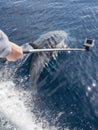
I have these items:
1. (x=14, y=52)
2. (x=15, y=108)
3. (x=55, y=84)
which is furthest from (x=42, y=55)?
(x=14, y=52)

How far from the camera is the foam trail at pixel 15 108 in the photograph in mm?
12812

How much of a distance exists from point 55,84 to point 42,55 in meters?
2.07

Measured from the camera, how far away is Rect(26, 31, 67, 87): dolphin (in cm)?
1517

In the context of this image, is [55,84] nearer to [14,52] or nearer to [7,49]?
[14,52]

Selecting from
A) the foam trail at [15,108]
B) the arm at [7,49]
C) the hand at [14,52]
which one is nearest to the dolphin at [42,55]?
the foam trail at [15,108]

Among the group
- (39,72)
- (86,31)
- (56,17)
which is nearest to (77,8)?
(56,17)

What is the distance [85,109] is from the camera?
1316 cm

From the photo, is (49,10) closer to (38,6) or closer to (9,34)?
(38,6)

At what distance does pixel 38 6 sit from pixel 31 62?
338 inches

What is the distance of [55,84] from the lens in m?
14.7

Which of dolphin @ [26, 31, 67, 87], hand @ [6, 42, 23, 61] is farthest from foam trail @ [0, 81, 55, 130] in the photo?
hand @ [6, 42, 23, 61]

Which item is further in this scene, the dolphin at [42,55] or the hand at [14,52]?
the dolphin at [42,55]

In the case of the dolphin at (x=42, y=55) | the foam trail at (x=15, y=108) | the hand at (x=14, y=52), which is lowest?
the foam trail at (x=15, y=108)

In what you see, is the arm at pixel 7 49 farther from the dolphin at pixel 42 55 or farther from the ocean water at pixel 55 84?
the dolphin at pixel 42 55
